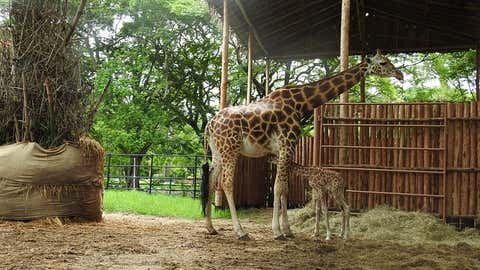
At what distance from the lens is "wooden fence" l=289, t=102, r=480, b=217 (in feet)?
29.5

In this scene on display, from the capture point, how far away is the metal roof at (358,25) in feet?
45.1

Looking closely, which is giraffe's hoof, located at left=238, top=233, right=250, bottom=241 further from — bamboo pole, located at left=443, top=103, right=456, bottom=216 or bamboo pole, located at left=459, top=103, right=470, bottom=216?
→ bamboo pole, located at left=459, top=103, right=470, bottom=216

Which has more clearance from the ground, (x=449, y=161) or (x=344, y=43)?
(x=344, y=43)

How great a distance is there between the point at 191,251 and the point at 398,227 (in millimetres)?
4135

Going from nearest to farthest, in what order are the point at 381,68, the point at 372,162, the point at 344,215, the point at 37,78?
the point at 344,215, the point at 381,68, the point at 37,78, the point at 372,162

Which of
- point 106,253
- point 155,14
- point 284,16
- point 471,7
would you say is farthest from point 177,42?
point 106,253

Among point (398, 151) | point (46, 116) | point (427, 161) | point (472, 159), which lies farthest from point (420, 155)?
point (46, 116)

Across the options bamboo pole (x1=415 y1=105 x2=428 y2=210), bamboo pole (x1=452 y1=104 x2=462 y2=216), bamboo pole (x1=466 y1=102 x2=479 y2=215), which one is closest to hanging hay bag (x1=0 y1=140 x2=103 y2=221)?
bamboo pole (x1=415 y1=105 x2=428 y2=210)

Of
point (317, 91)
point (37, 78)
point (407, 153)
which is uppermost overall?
point (37, 78)

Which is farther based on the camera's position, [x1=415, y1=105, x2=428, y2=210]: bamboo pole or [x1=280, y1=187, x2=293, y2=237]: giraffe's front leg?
[x1=415, y1=105, x2=428, y2=210]: bamboo pole

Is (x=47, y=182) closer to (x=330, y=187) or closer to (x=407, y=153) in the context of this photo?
(x=330, y=187)

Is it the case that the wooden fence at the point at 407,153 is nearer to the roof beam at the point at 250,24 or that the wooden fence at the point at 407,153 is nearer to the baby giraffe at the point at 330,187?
the baby giraffe at the point at 330,187

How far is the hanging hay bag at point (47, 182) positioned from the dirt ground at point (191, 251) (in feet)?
1.01

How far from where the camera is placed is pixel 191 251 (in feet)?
20.4
